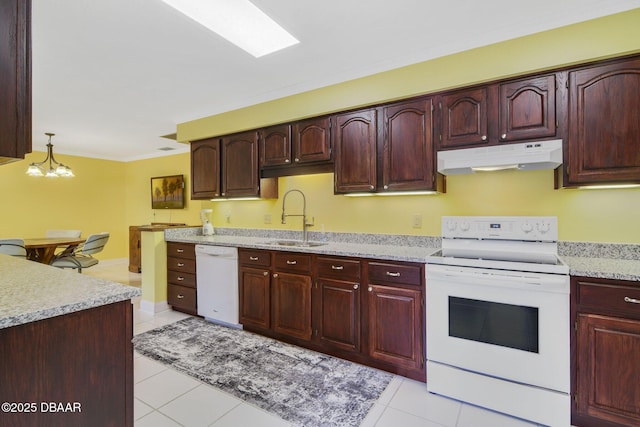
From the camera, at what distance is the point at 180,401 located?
205 centimetres

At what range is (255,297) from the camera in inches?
121

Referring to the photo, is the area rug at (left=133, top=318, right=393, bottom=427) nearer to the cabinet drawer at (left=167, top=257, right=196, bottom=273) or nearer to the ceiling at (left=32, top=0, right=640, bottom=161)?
the cabinet drawer at (left=167, top=257, right=196, bottom=273)

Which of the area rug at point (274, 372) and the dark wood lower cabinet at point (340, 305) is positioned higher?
the dark wood lower cabinet at point (340, 305)

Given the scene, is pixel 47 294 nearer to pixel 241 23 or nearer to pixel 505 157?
pixel 241 23

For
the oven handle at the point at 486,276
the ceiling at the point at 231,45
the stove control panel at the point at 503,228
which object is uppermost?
the ceiling at the point at 231,45

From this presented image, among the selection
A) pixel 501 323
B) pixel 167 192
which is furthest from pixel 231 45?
pixel 167 192

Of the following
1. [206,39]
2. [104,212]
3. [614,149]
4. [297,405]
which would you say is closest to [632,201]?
[614,149]

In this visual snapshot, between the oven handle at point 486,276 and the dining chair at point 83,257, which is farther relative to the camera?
the dining chair at point 83,257

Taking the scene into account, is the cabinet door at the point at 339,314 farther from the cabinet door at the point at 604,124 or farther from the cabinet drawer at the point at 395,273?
the cabinet door at the point at 604,124

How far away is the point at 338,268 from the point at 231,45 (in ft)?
6.42

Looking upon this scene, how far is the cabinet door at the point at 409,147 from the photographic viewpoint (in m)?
2.49

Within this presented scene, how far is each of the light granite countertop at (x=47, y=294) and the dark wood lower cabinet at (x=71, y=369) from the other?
5cm

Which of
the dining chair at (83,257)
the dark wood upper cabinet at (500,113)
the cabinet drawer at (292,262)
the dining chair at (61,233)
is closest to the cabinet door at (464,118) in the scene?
the dark wood upper cabinet at (500,113)

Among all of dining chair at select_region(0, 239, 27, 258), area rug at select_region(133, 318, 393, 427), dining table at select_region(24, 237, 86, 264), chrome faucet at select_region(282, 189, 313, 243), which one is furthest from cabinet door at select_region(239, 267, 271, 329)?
dining table at select_region(24, 237, 86, 264)
